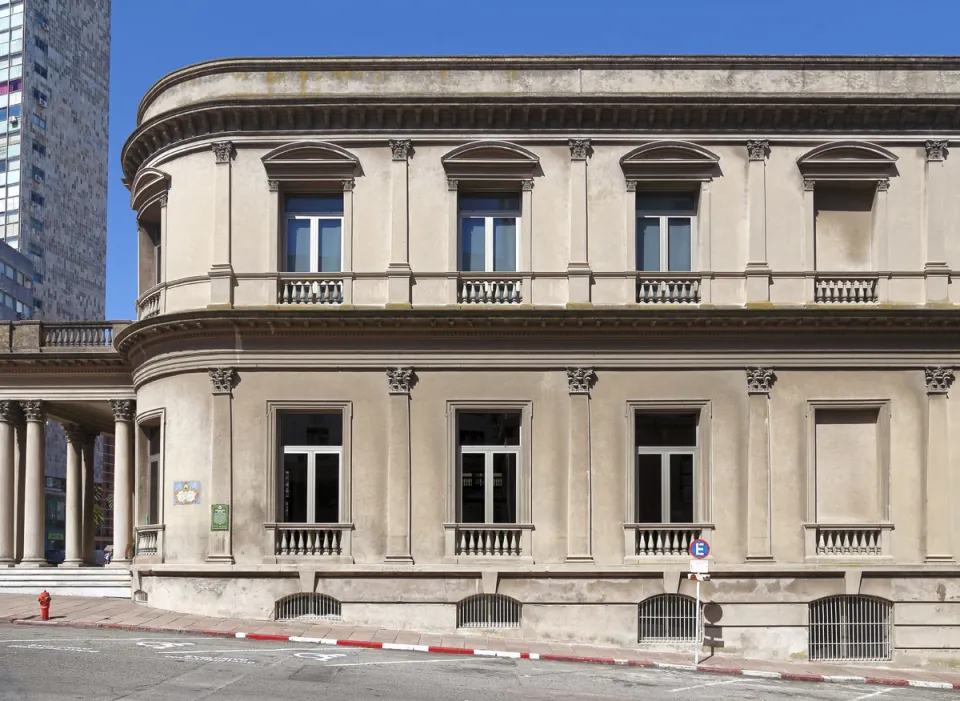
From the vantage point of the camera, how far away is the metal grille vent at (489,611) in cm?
2481

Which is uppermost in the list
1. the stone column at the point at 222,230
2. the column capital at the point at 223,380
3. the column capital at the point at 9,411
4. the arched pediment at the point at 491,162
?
the arched pediment at the point at 491,162

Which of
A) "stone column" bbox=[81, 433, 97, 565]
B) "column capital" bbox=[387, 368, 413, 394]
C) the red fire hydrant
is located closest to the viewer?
the red fire hydrant

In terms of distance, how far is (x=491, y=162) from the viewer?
25.8m

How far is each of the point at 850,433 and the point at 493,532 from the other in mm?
8128

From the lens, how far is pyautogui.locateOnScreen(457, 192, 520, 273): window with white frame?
86.0 ft

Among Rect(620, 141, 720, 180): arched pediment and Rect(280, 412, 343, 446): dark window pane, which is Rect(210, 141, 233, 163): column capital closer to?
Rect(280, 412, 343, 446): dark window pane

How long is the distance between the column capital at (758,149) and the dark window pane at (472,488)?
29.3 ft

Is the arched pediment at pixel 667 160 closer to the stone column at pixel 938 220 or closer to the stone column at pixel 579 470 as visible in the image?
the stone column at pixel 579 470

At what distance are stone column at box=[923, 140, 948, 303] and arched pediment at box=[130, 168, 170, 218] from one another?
17056 mm

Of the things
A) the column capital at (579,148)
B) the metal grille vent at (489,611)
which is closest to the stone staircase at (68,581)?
the metal grille vent at (489,611)

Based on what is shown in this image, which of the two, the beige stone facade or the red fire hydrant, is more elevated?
the beige stone facade

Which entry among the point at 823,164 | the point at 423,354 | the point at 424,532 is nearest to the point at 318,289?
the point at 423,354

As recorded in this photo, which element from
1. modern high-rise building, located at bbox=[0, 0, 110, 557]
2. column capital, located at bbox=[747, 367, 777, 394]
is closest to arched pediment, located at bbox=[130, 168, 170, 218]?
column capital, located at bbox=[747, 367, 777, 394]

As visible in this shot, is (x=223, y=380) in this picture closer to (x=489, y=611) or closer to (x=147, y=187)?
(x=147, y=187)
